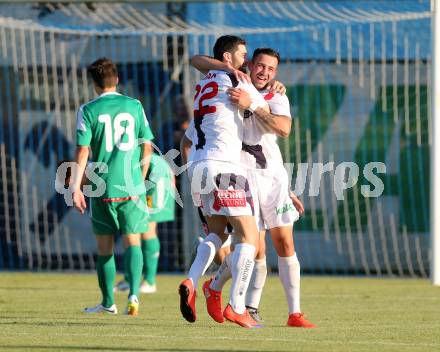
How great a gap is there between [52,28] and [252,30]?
2.36 metres

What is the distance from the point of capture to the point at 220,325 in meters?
8.10

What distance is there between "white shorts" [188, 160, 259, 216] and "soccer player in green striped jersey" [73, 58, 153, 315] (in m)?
1.47

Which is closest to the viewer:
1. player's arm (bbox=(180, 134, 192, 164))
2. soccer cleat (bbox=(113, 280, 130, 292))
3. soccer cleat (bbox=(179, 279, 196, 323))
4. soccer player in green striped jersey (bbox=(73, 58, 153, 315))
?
soccer cleat (bbox=(179, 279, 196, 323))

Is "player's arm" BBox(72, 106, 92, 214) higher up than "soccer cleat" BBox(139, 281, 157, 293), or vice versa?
"player's arm" BBox(72, 106, 92, 214)

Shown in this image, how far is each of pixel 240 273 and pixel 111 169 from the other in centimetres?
182

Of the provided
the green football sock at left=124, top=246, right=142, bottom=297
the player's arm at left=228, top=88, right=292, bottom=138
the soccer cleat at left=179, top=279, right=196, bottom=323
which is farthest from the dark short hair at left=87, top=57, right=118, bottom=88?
the soccer cleat at left=179, top=279, right=196, bottom=323

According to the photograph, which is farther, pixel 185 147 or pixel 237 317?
pixel 185 147

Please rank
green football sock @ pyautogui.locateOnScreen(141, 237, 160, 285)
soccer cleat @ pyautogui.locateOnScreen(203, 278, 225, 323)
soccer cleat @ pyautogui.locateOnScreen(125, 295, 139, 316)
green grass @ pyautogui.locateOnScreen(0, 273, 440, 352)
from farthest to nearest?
green football sock @ pyautogui.locateOnScreen(141, 237, 160, 285) < soccer cleat @ pyautogui.locateOnScreen(125, 295, 139, 316) < soccer cleat @ pyautogui.locateOnScreen(203, 278, 225, 323) < green grass @ pyautogui.locateOnScreen(0, 273, 440, 352)

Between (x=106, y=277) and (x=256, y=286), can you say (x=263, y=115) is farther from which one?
(x=106, y=277)

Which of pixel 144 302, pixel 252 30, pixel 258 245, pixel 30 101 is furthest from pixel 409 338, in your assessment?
pixel 30 101

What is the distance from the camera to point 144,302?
1051 centimetres

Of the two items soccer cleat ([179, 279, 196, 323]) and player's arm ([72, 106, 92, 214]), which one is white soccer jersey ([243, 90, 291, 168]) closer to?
soccer cleat ([179, 279, 196, 323])

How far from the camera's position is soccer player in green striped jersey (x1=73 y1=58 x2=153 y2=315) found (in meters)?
9.15

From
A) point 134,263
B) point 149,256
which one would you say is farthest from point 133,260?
point 149,256
